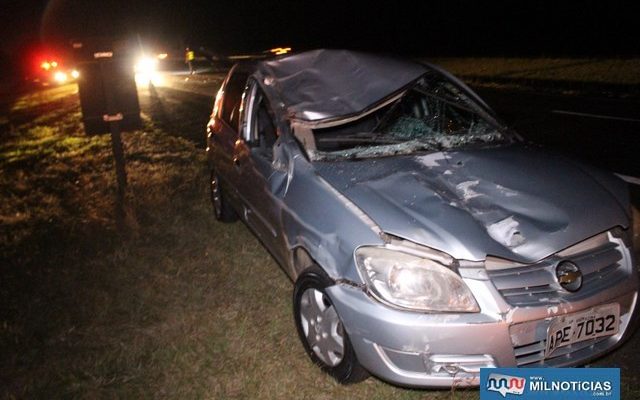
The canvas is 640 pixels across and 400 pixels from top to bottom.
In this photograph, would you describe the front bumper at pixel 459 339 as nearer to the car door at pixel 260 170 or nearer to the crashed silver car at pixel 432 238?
the crashed silver car at pixel 432 238

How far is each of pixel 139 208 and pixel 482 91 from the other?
351 inches

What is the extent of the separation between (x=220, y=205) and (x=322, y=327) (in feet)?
8.35

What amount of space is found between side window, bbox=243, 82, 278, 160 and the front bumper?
1691mm

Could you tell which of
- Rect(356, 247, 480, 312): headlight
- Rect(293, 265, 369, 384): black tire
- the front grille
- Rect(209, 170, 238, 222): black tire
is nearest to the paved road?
the front grille

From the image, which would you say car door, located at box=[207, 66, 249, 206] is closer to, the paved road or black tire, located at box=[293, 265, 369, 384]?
black tire, located at box=[293, 265, 369, 384]

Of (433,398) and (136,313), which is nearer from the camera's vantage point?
(433,398)

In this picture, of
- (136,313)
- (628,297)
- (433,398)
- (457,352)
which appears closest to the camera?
(457,352)

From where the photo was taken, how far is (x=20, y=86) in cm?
2184

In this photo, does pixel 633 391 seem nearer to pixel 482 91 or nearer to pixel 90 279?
pixel 90 279

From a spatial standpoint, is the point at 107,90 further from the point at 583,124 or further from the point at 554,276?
the point at 583,124

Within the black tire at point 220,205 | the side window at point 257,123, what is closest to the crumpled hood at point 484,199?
the side window at point 257,123

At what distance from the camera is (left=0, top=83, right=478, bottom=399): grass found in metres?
2.92

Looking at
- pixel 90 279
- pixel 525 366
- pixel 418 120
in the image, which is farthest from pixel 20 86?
pixel 525 366

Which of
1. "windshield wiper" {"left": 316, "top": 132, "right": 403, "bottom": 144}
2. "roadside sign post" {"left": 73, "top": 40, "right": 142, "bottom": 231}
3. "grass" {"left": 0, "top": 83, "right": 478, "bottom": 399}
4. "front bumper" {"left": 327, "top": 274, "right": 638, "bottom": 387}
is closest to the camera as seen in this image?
"front bumper" {"left": 327, "top": 274, "right": 638, "bottom": 387}
